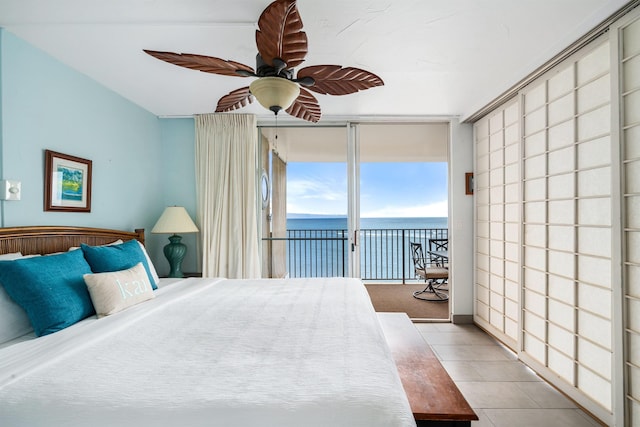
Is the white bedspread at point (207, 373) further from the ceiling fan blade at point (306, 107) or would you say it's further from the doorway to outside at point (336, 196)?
the doorway to outside at point (336, 196)

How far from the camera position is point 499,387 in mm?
2438

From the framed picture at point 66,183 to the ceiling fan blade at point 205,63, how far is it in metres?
1.38

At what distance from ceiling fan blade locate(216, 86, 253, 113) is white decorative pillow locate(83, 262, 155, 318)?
4.25 feet

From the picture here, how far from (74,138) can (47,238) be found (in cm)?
85

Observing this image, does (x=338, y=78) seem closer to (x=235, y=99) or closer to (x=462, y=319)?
(x=235, y=99)

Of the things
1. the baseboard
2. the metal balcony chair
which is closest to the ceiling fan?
the baseboard

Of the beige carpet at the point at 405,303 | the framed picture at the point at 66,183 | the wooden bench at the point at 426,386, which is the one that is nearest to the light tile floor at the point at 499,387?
the wooden bench at the point at 426,386

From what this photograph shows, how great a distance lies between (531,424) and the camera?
2.00 m

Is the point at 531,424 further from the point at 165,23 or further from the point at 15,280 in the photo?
the point at 165,23

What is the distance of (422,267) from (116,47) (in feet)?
15.0

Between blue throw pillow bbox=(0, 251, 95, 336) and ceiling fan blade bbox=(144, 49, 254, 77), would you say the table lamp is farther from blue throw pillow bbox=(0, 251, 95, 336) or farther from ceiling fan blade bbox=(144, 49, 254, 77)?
ceiling fan blade bbox=(144, 49, 254, 77)

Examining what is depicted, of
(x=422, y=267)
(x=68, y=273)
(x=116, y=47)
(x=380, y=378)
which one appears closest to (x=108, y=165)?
(x=116, y=47)

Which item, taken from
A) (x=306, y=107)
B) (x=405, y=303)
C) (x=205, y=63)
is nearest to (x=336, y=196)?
(x=405, y=303)

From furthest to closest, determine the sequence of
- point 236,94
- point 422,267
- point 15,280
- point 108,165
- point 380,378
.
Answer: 1. point 422,267
2. point 108,165
3. point 236,94
4. point 15,280
5. point 380,378
